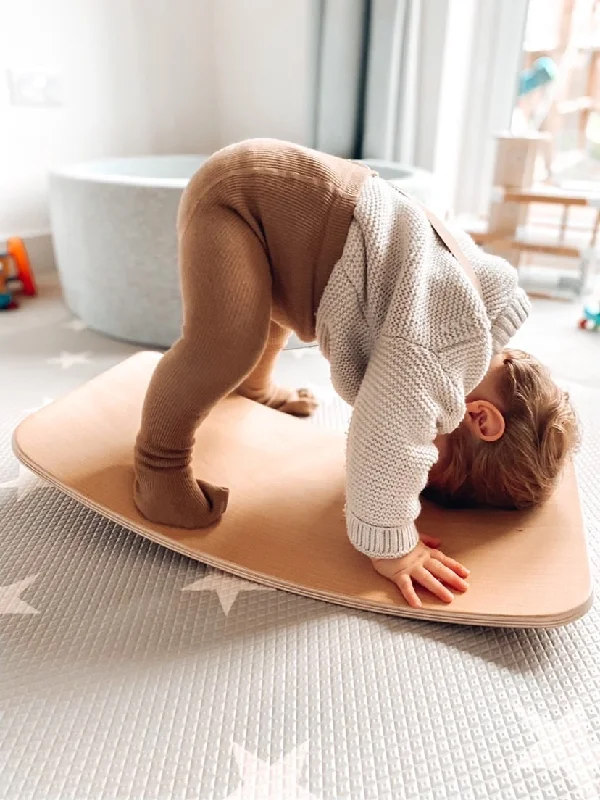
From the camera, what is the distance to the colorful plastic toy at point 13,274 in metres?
1.68

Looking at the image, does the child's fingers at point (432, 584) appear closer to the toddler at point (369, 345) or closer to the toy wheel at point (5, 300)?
the toddler at point (369, 345)

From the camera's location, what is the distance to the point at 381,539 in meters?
0.69

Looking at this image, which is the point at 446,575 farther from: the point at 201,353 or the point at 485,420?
the point at 201,353

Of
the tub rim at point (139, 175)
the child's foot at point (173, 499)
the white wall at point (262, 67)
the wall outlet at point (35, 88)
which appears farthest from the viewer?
the white wall at point (262, 67)

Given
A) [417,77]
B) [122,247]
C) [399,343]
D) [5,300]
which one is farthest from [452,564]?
[417,77]

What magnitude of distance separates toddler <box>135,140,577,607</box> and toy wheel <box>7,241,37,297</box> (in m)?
1.12

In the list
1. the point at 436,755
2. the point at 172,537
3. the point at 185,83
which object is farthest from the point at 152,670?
the point at 185,83

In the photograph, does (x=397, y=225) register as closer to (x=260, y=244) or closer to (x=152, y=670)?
(x=260, y=244)

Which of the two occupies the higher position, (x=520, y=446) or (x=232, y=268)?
(x=232, y=268)

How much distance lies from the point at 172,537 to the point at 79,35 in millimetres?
1652

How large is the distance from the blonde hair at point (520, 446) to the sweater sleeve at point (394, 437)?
0.31 ft

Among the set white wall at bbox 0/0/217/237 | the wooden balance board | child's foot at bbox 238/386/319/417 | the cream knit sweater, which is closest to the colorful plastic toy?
white wall at bbox 0/0/217/237

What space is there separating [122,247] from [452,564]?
0.96m

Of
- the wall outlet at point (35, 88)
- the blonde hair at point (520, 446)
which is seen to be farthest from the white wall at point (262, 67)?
the blonde hair at point (520, 446)
